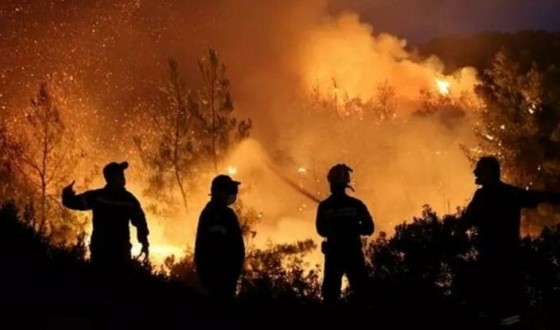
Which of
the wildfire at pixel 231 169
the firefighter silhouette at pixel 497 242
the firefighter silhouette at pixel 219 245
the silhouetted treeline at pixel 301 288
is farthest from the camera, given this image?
the wildfire at pixel 231 169

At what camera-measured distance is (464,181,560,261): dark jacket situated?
6062 millimetres

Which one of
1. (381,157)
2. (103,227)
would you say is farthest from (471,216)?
(381,157)

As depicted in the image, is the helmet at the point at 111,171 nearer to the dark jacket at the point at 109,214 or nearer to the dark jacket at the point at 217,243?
the dark jacket at the point at 109,214

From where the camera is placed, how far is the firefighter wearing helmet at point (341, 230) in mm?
7430

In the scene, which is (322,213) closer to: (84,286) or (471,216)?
(471,216)

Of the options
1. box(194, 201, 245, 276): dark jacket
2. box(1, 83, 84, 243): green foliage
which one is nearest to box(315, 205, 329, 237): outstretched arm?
box(194, 201, 245, 276): dark jacket

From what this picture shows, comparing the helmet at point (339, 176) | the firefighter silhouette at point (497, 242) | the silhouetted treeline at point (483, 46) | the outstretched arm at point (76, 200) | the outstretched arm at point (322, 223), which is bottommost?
the firefighter silhouette at point (497, 242)

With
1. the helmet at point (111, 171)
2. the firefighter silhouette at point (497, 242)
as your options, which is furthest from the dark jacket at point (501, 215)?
the helmet at point (111, 171)

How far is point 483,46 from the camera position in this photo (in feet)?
210

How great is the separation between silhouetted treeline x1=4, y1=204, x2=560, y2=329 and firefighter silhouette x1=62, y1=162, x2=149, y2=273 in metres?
0.42

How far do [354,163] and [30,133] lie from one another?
21.8 meters

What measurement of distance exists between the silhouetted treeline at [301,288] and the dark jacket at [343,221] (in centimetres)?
71

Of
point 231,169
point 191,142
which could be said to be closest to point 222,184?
point 191,142

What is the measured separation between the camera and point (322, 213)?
7.48 m
